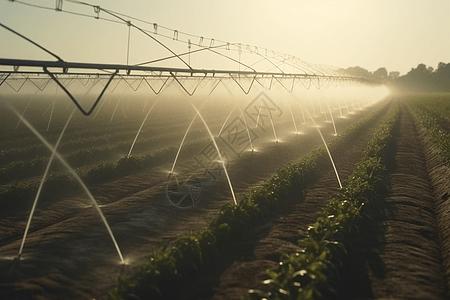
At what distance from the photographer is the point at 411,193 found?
1267 cm

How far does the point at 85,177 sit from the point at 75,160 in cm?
440

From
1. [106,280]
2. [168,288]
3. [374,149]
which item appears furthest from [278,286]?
[374,149]

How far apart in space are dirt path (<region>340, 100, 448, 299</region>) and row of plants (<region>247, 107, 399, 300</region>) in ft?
1.08

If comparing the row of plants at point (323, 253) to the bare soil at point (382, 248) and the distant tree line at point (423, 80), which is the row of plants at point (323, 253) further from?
the distant tree line at point (423, 80)

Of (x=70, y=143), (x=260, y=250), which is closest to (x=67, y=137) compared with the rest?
(x=70, y=143)

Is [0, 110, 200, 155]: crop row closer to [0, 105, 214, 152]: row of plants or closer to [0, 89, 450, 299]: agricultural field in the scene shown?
[0, 105, 214, 152]: row of plants

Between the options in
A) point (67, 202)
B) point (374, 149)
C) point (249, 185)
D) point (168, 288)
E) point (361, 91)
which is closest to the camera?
point (168, 288)

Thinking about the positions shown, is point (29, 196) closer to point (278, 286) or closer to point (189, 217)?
point (189, 217)

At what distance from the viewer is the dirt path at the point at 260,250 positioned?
22.0ft

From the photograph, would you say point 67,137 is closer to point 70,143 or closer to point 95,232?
point 70,143

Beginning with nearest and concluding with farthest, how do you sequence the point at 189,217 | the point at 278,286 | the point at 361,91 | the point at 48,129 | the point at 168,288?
the point at 278,286 < the point at 168,288 < the point at 189,217 < the point at 48,129 < the point at 361,91

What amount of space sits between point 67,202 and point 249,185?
589 cm

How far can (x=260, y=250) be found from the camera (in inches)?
324

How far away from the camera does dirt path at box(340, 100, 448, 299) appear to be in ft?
21.9
